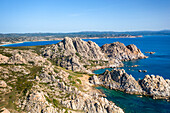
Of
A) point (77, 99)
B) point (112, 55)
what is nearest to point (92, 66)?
point (112, 55)

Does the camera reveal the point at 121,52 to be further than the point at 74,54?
Yes

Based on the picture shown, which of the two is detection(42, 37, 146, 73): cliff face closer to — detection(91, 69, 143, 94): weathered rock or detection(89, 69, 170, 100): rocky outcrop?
detection(91, 69, 143, 94): weathered rock

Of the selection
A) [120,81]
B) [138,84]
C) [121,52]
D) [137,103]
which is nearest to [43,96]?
[137,103]

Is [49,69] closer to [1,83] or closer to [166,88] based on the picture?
[1,83]

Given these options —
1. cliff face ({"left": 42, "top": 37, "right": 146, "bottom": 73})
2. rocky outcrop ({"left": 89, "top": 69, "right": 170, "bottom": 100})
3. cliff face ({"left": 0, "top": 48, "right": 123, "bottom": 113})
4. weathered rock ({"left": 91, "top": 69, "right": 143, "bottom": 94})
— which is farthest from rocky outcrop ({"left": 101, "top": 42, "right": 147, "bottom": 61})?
cliff face ({"left": 0, "top": 48, "right": 123, "bottom": 113})

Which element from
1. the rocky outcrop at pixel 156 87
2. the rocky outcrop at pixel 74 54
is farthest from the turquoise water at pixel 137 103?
the rocky outcrop at pixel 74 54

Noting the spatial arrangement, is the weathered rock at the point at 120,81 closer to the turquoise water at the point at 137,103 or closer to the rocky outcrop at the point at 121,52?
the turquoise water at the point at 137,103

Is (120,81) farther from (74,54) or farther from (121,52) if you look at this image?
(121,52)
